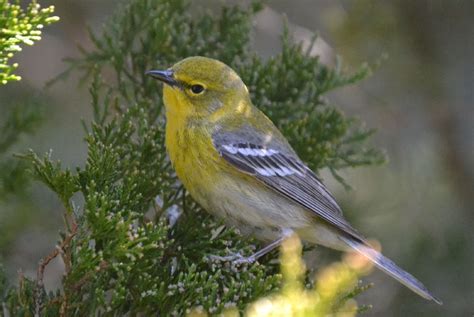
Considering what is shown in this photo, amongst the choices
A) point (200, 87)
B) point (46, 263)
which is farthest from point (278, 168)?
point (46, 263)

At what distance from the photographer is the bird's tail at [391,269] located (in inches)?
163

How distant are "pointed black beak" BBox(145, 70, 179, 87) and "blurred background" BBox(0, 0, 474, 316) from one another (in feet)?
3.15

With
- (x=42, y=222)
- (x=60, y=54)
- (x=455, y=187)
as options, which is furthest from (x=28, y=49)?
(x=455, y=187)

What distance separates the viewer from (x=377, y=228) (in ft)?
17.8

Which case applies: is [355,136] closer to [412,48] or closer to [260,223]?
[260,223]

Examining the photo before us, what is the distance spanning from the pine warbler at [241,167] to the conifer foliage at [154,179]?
12 cm

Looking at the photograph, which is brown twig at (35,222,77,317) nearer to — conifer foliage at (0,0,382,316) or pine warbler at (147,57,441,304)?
conifer foliage at (0,0,382,316)

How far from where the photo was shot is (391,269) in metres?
4.21

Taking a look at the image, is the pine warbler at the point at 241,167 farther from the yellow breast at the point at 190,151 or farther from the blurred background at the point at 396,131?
the blurred background at the point at 396,131

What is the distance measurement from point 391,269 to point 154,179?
4.96ft

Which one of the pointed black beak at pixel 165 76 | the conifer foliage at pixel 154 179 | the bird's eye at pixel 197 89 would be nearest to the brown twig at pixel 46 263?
the conifer foliage at pixel 154 179

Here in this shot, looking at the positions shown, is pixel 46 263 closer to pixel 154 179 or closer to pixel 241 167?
pixel 154 179

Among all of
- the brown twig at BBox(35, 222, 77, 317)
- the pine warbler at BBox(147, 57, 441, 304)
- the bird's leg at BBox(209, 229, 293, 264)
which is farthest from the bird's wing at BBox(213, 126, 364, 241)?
the brown twig at BBox(35, 222, 77, 317)

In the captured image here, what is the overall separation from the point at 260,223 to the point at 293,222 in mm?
228
